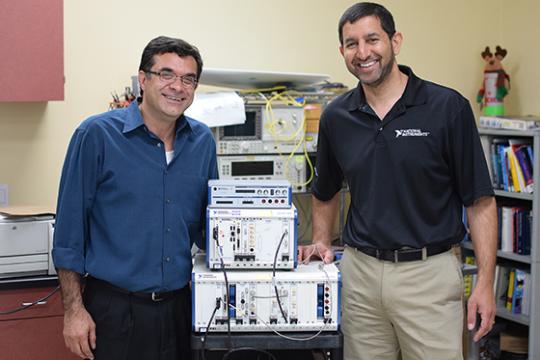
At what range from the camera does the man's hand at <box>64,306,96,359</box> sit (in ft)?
6.62

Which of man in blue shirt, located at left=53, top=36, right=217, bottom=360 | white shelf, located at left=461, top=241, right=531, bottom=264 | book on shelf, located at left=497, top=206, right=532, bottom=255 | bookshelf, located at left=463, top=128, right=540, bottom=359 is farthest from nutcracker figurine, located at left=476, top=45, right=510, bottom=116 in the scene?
man in blue shirt, located at left=53, top=36, right=217, bottom=360

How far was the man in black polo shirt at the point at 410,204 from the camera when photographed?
6.95ft

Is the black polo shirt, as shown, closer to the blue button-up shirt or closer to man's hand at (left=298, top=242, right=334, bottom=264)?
man's hand at (left=298, top=242, right=334, bottom=264)

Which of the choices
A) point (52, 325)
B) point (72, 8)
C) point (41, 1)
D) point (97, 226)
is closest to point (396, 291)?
point (97, 226)

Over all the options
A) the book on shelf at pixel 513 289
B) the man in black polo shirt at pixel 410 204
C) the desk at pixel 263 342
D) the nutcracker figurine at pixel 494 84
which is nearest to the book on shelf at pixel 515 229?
the book on shelf at pixel 513 289

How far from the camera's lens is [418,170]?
83.1 inches

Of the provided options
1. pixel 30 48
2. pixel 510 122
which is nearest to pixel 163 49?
pixel 30 48

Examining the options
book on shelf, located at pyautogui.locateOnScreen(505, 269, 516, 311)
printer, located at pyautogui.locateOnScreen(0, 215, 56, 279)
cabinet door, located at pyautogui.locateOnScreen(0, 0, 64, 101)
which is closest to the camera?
printer, located at pyautogui.locateOnScreen(0, 215, 56, 279)

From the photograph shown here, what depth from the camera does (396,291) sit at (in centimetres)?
213

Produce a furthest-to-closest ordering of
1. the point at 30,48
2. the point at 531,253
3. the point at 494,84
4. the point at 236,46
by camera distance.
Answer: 1. the point at 494,84
2. the point at 236,46
3. the point at 531,253
4. the point at 30,48

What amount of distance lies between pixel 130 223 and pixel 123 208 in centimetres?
5

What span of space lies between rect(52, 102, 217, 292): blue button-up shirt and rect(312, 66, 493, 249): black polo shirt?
55 cm

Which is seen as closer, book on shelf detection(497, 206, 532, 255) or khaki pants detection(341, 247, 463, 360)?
khaki pants detection(341, 247, 463, 360)

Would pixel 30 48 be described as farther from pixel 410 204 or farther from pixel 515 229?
pixel 515 229
